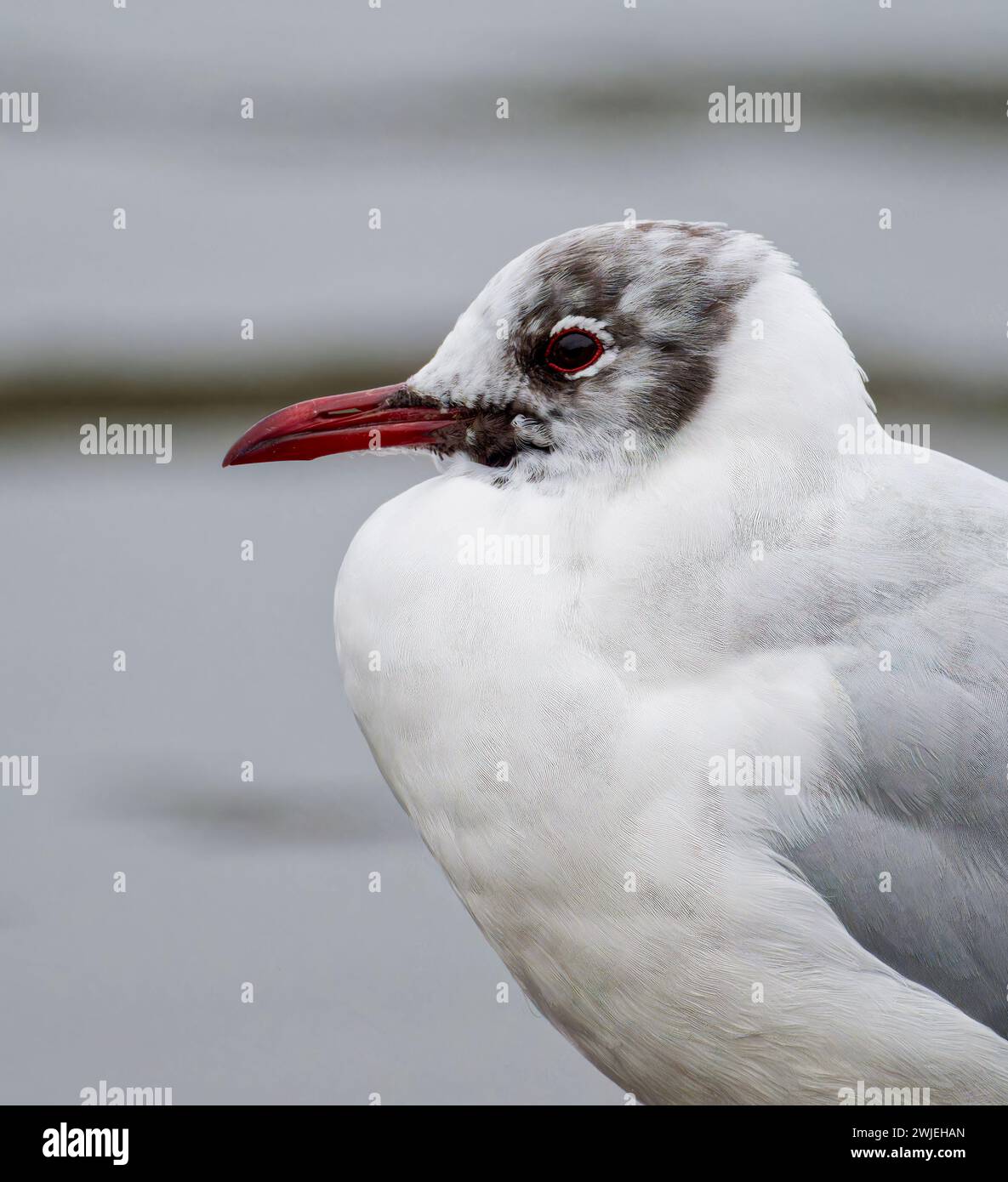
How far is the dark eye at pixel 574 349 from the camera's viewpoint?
3.80ft

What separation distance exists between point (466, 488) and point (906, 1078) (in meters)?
0.57

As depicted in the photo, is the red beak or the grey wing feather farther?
the red beak

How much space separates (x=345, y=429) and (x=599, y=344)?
0.24 metres

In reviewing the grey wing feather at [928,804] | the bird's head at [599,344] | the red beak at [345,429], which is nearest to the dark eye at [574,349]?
the bird's head at [599,344]

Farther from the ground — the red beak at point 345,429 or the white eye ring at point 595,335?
the white eye ring at point 595,335

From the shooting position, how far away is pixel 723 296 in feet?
3.79

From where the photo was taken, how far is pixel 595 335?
1158mm

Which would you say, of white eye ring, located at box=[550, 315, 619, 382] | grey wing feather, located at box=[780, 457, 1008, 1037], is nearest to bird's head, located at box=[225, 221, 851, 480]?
white eye ring, located at box=[550, 315, 619, 382]

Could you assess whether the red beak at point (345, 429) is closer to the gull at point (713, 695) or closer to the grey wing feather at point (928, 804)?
the gull at point (713, 695)

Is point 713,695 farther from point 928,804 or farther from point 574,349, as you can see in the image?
point 574,349

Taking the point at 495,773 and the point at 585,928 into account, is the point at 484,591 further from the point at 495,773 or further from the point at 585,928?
the point at 585,928

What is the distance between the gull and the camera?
3.54ft

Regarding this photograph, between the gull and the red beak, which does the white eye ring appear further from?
the red beak

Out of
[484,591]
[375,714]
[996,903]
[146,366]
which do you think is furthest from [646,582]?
[146,366]
